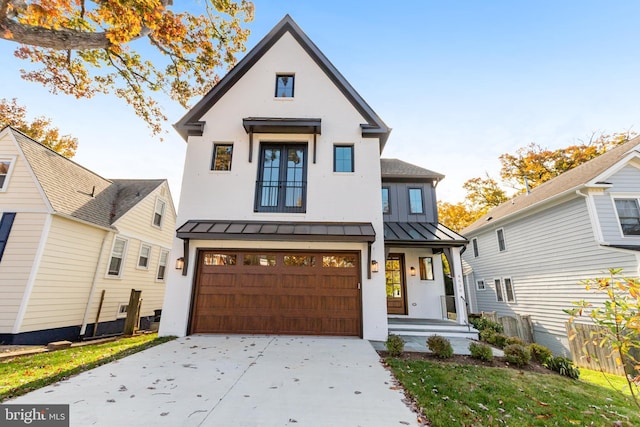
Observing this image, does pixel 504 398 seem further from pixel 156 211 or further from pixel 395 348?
pixel 156 211

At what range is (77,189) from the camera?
10328 millimetres

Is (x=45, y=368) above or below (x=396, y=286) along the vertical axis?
below

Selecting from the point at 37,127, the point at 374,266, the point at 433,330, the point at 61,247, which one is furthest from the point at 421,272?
the point at 37,127

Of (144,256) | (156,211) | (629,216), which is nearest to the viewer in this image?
(629,216)

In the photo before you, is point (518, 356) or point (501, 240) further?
point (501, 240)

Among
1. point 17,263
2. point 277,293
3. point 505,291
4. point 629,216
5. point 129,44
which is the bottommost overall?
point 277,293

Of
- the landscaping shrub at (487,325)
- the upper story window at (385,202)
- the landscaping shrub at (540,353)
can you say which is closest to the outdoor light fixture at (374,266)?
the upper story window at (385,202)

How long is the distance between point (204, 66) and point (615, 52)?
14.5 meters

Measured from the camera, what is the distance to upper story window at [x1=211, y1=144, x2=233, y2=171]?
872cm

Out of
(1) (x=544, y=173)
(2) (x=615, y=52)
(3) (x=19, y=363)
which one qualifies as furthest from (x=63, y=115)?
(1) (x=544, y=173)

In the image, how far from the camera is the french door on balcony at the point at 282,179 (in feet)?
27.8

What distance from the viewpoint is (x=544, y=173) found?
2234cm

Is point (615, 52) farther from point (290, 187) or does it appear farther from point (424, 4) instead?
point (290, 187)

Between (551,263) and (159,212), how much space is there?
18.5 m
